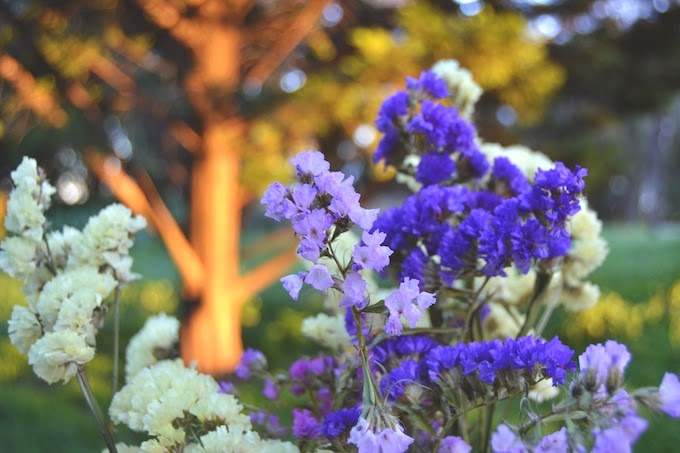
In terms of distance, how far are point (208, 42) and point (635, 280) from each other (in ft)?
14.4

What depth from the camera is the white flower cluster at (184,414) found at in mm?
644

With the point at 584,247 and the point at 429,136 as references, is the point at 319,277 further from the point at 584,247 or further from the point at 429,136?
the point at 584,247

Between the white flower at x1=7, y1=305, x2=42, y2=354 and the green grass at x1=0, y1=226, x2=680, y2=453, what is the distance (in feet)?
2.25

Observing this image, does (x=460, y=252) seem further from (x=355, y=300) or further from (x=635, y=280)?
(x=635, y=280)

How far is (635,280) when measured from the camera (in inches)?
246

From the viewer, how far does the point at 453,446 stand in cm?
63

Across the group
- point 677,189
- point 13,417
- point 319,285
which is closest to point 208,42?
point 13,417

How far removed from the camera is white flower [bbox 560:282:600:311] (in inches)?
40.0

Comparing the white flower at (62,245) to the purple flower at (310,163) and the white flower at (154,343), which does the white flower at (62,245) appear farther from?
the purple flower at (310,163)

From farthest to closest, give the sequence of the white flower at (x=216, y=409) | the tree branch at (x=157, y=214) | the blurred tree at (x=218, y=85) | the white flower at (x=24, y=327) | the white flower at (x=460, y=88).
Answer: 1. the tree branch at (x=157, y=214)
2. the blurred tree at (x=218, y=85)
3. the white flower at (x=460, y=88)
4. the white flower at (x=24, y=327)
5. the white flower at (x=216, y=409)

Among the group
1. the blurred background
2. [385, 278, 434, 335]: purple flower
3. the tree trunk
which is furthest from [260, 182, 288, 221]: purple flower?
the tree trunk

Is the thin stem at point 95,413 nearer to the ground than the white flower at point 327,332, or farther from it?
nearer to the ground

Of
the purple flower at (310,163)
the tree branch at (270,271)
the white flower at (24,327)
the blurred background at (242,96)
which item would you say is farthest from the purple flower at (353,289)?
the tree branch at (270,271)

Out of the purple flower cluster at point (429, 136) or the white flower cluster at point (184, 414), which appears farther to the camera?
the purple flower cluster at point (429, 136)
